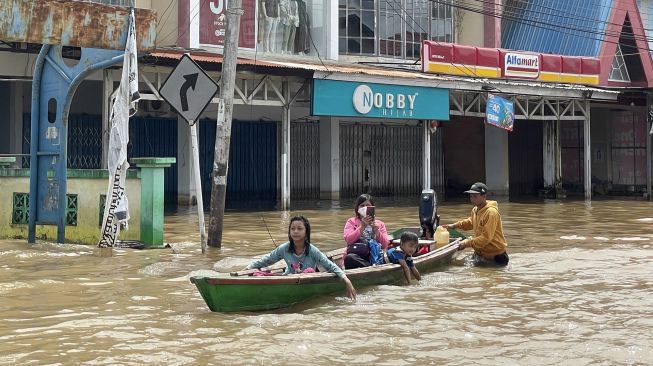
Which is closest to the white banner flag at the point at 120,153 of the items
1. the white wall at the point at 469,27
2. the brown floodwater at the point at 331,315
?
the brown floodwater at the point at 331,315

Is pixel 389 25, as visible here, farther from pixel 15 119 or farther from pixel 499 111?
pixel 15 119

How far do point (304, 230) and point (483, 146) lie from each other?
24.3 m

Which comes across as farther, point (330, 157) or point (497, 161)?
point (497, 161)

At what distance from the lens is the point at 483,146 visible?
32.2 metres

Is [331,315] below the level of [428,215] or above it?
below

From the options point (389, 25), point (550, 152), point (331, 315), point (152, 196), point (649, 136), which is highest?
point (389, 25)

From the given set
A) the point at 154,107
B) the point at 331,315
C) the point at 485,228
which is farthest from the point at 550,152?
the point at 331,315

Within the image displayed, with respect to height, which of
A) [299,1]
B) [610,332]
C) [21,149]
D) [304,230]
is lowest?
[610,332]

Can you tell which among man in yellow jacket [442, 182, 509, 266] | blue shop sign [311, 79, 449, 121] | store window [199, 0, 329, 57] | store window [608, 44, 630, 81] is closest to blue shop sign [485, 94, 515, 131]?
blue shop sign [311, 79, 449, 121]

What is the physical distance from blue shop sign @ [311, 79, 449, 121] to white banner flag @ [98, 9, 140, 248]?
33.0ft

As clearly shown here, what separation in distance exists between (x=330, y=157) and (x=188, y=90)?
15.8m

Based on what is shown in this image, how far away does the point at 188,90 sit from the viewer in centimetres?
1252

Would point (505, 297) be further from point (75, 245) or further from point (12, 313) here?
point (75, 245)

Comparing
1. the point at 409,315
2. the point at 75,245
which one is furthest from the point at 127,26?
the point at 409,315
